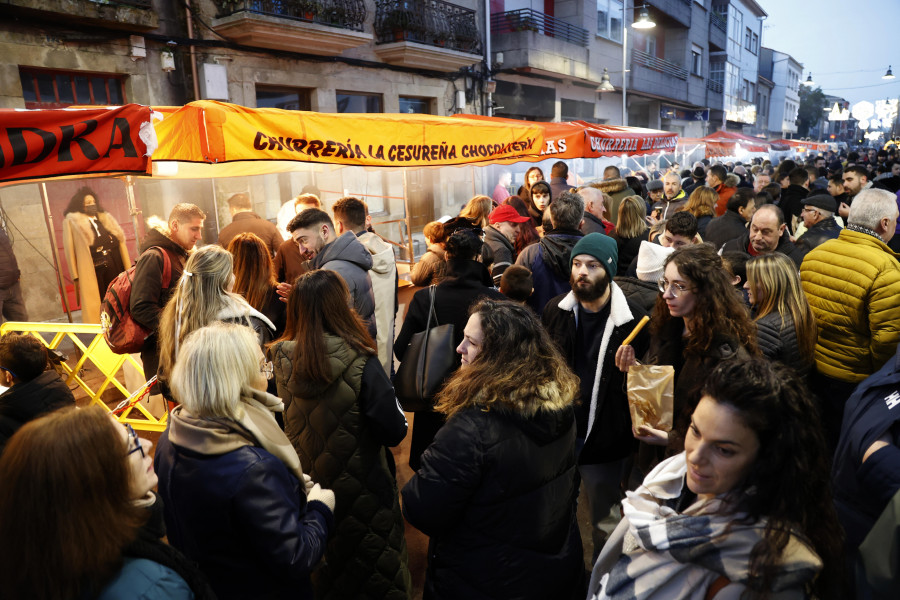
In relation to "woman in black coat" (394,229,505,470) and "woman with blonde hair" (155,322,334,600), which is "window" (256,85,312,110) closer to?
"woman in black coat" (394,229,505,470)

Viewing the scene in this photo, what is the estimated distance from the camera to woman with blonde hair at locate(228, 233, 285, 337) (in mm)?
4039

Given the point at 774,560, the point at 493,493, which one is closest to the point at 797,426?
the point at 774,560

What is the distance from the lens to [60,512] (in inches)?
52.7

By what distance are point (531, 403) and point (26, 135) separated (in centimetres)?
296

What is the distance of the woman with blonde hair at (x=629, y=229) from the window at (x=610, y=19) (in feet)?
67.8

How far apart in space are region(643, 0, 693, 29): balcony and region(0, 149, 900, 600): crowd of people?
27.4 metres

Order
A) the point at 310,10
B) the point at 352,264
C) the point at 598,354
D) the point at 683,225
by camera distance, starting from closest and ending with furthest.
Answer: the point at 598,354, the point at 352,264, the point at 683,225, the point at 310,10

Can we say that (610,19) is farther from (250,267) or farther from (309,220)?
(250,267)

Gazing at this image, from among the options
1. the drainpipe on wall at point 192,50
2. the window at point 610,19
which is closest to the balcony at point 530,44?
the window at point 610,19

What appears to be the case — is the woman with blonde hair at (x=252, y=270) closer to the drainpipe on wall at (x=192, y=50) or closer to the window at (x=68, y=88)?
the window at (x=68, y=88)

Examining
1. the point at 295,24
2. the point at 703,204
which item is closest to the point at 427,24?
the point at 295,24

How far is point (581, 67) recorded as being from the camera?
21.8 meters

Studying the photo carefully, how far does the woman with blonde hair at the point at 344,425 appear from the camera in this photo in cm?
265

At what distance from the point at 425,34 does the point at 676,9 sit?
2158 cm
